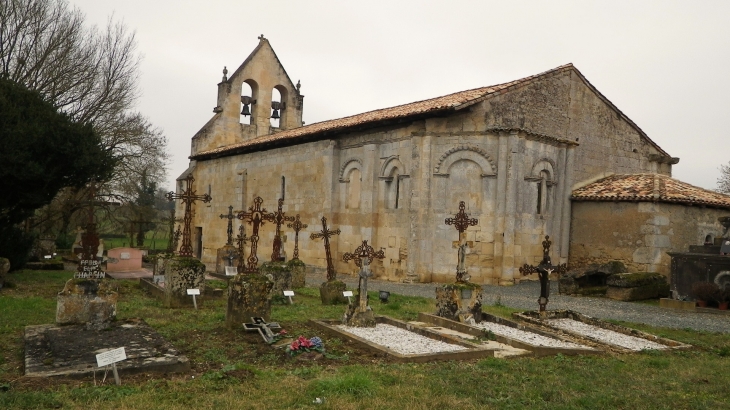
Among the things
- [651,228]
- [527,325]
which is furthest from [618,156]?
[527,325]

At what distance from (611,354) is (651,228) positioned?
9.85m

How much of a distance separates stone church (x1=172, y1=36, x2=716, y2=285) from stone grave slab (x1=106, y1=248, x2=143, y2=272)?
17.6ft

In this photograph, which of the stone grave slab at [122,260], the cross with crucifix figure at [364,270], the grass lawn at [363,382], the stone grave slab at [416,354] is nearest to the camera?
the grass lawn at [363,382]

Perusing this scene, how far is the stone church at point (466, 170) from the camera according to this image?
16.7 meters

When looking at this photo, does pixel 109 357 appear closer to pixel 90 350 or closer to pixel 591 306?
pixel 90 350

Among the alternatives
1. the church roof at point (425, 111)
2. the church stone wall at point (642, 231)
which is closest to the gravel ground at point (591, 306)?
the church stone wall at point (642, 231)

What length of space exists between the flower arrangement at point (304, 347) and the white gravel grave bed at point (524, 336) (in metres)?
3.06

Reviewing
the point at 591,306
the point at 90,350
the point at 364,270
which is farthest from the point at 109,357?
the point at 591,306

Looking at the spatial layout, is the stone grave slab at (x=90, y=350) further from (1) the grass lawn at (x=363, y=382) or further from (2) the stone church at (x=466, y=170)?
(2) the stone church at (x=466, y=170)

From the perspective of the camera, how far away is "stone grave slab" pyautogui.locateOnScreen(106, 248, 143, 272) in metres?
19.6

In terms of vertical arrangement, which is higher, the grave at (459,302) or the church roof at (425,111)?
the church roof at (425,111)

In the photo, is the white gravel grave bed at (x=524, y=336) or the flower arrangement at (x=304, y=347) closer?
the flower arrangement at (x=304, y=347)

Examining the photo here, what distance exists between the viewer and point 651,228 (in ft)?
53.4

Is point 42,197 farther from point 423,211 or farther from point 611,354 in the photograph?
point 611,354
